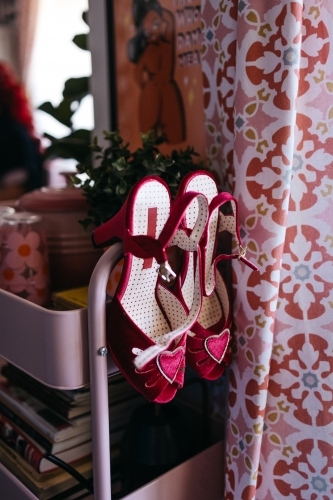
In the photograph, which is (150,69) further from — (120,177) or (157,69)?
(120,177)

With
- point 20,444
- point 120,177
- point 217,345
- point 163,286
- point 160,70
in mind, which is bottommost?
point 20,444

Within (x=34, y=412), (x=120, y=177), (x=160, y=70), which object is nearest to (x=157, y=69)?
(x=160, y=70)

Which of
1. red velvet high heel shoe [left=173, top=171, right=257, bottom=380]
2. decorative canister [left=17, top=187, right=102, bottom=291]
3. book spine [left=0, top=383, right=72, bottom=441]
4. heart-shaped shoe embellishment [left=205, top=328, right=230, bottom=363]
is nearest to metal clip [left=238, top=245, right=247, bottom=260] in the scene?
red velvet high heel shoe [left=173, top=171, right=257, bottom=380]

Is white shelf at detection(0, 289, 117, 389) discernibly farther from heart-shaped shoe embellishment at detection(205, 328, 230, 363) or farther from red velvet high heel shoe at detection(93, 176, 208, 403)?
heart-shaped shoe embellishment at detection(205, 328, 230, 363)

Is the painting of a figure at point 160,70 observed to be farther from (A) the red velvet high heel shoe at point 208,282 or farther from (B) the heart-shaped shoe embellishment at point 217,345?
(B) the heart-shaped shoe embellishment at point 217,345

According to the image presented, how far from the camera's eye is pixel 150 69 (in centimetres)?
126

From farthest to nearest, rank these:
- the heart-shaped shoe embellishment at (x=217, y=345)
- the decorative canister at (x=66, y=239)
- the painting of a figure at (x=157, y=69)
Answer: the painting of a figure at (x=157, y=69), the decorative canister at (x=66, y=239), the heart-shaped shoe embellishment at (x=217, y=345)

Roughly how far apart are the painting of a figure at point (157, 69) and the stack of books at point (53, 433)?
69 centimetres

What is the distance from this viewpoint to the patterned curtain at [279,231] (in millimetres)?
817

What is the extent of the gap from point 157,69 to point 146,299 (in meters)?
0.72

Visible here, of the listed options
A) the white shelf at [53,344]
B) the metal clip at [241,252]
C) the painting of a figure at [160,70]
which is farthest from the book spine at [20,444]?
the painting of a figure at [160,70]

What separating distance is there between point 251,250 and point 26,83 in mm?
1214

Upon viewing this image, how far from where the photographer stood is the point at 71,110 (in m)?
1.51

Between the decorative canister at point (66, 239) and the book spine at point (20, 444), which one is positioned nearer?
the book spine at point (20, 444)
